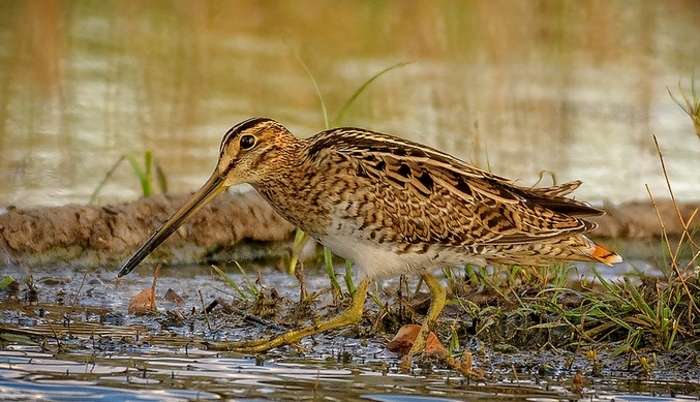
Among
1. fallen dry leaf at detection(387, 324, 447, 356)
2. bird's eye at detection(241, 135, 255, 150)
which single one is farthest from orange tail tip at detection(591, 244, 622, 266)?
bird's eye at detection(241, 135, 255, 150)

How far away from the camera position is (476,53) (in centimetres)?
1554

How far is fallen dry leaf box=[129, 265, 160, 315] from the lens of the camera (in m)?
7.70

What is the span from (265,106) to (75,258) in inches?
166

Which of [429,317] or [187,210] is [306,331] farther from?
[187,210]

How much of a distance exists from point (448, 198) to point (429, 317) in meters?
0.57

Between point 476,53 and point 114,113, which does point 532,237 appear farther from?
point 476,53

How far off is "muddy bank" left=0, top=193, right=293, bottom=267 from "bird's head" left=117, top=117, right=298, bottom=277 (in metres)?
1.55

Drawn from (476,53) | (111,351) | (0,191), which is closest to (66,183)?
(0,191)

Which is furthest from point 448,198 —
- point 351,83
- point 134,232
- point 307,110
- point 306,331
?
point 351,83

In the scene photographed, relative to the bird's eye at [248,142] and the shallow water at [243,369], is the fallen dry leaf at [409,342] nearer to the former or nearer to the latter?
the shallow water at [243,369]

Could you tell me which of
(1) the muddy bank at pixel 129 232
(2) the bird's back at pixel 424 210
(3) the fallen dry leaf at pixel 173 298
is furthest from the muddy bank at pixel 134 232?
(2) the bird's back at pixel 424 210

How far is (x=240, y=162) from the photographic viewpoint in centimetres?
→ 739

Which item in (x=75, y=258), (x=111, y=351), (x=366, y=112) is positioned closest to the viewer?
(x=111, y=351)

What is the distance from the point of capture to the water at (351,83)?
37.5 feet
